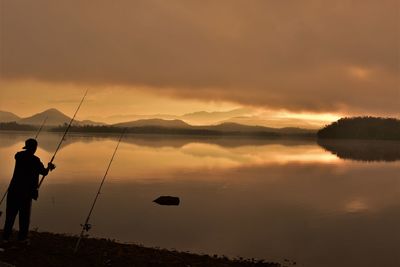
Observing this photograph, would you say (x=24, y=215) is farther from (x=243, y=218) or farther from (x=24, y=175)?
(x=243, y=218)

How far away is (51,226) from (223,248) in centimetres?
788

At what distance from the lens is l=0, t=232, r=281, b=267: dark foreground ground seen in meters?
9.60

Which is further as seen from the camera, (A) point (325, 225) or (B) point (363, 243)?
(A) point (325, 225)

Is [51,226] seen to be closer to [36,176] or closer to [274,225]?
[36,176]

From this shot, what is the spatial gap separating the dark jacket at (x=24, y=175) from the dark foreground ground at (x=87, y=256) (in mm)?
1435

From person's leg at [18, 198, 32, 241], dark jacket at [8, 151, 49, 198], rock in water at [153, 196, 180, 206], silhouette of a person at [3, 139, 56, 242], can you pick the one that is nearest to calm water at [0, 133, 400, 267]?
rock in water at [153, 196, 180, 206]

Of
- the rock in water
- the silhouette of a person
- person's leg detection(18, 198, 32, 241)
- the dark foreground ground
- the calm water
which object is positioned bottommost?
the calm water

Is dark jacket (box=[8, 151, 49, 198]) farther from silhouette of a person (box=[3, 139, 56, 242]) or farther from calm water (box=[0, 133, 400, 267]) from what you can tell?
calm water (box=[0, 133, 400, 267])

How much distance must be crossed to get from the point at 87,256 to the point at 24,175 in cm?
261

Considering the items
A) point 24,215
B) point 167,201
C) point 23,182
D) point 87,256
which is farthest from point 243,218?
point 23,182

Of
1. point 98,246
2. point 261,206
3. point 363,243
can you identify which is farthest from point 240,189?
point 98,246

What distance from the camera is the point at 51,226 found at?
18094 millimetres

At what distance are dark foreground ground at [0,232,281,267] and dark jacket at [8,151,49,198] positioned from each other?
1.44 metres

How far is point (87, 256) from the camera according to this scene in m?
10.3
